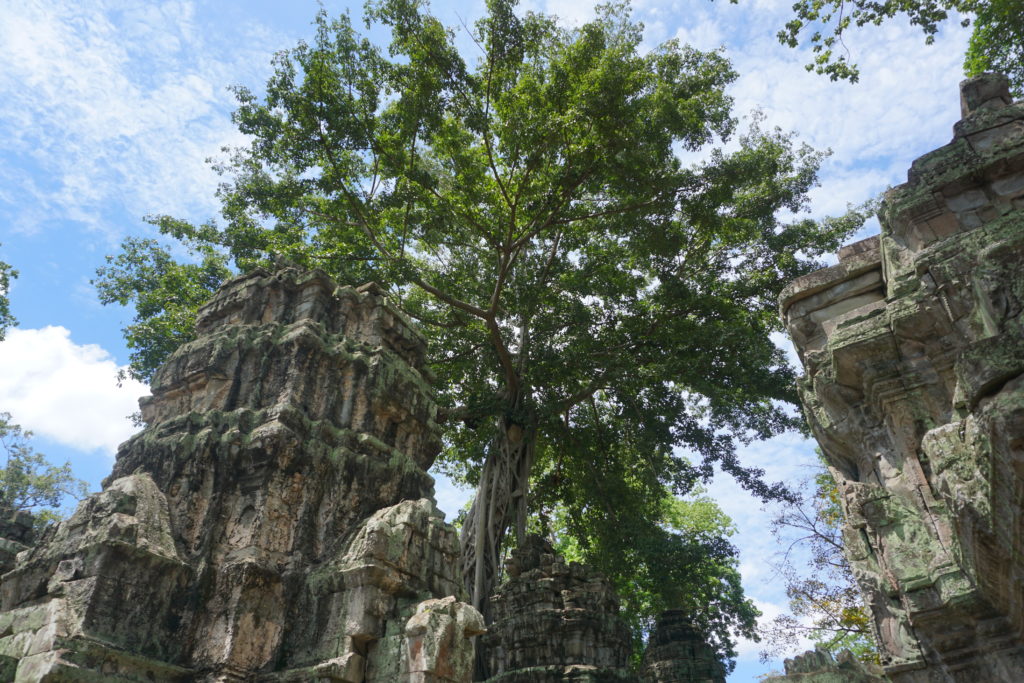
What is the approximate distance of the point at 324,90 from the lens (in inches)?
473

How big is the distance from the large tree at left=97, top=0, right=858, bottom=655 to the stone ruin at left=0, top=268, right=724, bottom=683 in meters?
6.07

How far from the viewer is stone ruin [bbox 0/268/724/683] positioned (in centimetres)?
438

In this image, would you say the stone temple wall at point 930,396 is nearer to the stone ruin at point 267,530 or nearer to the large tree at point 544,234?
the stone ruin at point 267,530

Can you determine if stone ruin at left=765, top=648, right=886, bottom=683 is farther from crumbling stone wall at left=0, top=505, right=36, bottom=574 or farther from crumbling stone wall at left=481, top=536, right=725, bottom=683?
crumbling stone wall at left=0, top=505, right=36, bottom=574

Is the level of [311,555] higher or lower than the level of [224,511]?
lower

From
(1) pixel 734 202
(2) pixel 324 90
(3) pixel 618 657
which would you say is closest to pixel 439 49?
(2) pixel 324 90

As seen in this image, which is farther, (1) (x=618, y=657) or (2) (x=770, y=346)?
(2) (x=770, y=346)

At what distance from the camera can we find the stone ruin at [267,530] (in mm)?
4379

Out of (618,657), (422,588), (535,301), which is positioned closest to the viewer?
(422,588)

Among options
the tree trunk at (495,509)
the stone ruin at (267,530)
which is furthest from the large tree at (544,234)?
the stone ruin at (267,530)

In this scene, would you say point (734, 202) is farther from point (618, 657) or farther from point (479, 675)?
point (479, 675)

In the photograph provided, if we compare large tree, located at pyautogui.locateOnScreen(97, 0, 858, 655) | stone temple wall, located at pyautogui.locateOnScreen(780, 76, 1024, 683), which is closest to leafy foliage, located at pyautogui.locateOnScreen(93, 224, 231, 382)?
large tree, located at pyautogui.locateOnScreen(97, 0, 858, 655)

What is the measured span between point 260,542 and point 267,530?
0.11m

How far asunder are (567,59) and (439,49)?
219cm
